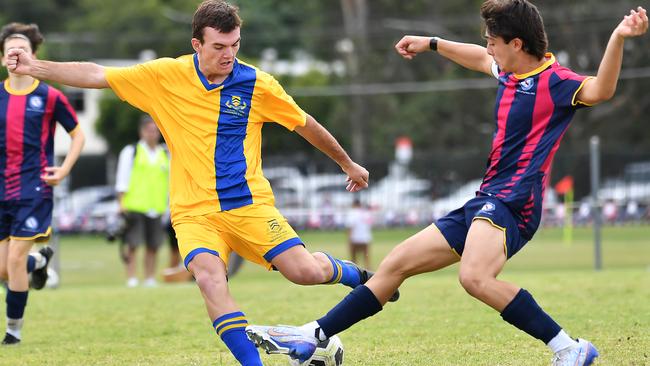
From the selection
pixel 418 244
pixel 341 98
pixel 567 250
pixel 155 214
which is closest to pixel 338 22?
pixel 341 98

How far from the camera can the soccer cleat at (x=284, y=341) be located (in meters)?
5.76

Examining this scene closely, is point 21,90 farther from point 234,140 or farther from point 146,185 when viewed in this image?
point 146,185

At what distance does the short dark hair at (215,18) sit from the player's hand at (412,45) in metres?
1.19

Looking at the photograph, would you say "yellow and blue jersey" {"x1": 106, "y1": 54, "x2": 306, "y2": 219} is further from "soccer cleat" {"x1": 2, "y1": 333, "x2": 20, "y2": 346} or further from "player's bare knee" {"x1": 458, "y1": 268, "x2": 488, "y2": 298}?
"soccer cleat" {"x1": 2, "y1": 333, "x2": 20, "y2": 346}

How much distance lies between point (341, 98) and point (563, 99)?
39840mm

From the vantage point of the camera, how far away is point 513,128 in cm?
588

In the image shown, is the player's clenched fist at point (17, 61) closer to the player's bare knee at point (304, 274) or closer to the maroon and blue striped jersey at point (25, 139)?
the player's bare knee at point (304, 274)

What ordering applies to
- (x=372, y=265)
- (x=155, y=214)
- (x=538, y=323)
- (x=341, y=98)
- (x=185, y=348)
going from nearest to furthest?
(x=538, y=323) → (x=185, y=348) → (x=155, y=214) → (x=372, y=265) → (x=341, y=98)

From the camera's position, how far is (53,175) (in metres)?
8.05

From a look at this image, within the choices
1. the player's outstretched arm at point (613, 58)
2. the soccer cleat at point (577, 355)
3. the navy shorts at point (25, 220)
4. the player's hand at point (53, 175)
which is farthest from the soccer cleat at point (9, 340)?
the player's outstretched arm at point (613, 58)

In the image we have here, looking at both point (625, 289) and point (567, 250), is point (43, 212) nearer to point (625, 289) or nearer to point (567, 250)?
point (625, 289)

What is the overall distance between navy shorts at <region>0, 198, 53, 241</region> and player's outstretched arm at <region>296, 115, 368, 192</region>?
2.63 m

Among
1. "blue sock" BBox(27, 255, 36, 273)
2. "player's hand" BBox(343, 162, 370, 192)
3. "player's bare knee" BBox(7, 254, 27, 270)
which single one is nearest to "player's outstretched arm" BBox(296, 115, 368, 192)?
"player's hand" BBox(343, 162, 370, 192)

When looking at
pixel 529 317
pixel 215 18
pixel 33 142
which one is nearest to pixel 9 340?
pixel 33 142
